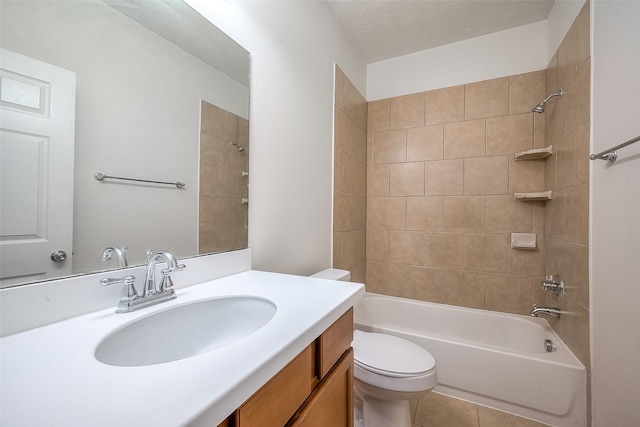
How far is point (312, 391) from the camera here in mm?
613

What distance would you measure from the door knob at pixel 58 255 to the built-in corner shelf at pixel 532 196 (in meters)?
2.46

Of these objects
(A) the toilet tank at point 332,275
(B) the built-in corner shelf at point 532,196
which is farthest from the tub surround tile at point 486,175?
(A) the toilet tank at point 332,275

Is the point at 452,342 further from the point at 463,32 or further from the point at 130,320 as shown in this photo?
the point at 463,32

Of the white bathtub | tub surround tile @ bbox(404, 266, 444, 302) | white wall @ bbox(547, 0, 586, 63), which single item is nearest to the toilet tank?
the white bathtub

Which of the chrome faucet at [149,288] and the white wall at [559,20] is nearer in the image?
the chrome faucet at [149,288]

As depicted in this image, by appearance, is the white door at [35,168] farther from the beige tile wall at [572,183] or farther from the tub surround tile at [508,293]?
the tub surround tile at [508,293]

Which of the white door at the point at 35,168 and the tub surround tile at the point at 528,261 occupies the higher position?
the white door at the point at 35,168

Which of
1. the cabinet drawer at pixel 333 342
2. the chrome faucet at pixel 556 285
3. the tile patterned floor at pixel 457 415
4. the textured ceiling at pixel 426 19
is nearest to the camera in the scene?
the cabinet drawer at pixel 333 342

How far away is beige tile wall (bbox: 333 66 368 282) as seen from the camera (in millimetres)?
1898

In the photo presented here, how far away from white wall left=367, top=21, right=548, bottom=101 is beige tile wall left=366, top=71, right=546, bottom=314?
0.26ft

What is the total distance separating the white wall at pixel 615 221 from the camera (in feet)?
3.19

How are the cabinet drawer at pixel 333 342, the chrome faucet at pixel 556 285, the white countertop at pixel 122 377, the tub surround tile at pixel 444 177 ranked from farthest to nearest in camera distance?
the tub surround tile at pixel 444 177 < the chrome faucet at pixel 556 285 < the cabinet drawer at pixel 333 342 < the white countertop at pixel 122 377

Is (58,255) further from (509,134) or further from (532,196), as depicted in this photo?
(509,134)

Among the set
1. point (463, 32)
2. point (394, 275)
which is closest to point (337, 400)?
point (394, 275)
